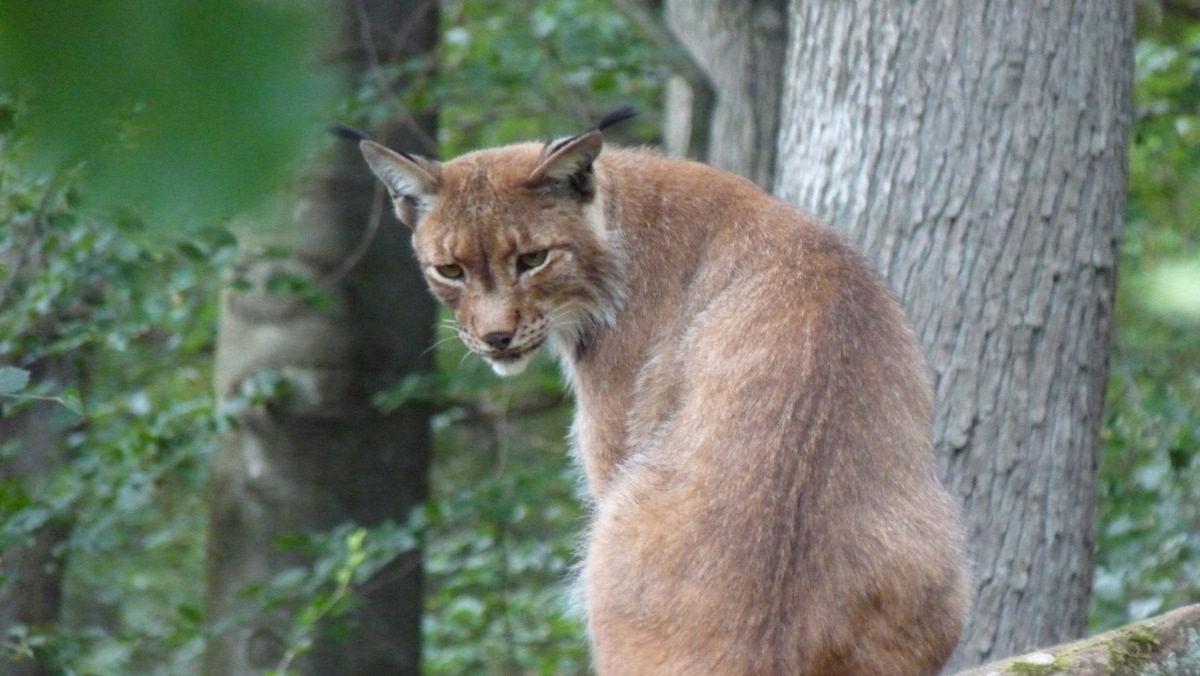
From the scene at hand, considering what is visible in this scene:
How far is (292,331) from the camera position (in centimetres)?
796

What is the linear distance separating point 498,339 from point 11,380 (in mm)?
1506

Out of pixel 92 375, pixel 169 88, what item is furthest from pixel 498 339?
pixel 92 375

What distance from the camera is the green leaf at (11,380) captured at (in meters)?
3.03

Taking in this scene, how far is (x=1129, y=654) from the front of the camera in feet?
10.4

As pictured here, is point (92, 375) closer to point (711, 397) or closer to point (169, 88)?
point (711, 397)

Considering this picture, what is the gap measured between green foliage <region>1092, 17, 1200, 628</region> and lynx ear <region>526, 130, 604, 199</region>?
1860 millimetres

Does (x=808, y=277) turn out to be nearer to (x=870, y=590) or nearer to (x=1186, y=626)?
(x=870, y=590)

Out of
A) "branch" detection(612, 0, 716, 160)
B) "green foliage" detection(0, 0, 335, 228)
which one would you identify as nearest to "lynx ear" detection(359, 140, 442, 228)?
"branch" detection(612, 0, 716, 160)

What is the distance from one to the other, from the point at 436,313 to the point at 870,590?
18.2 feet

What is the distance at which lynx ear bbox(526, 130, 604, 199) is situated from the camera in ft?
→ 14.1

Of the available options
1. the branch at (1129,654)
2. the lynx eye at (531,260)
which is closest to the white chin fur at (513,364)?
the lynx eye at (531,260)

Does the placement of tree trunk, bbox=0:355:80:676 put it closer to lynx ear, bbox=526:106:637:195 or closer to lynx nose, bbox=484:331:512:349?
lynx nose, bbox=484:331:512:349

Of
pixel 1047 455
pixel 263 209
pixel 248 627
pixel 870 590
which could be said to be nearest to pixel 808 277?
pixel 870 590

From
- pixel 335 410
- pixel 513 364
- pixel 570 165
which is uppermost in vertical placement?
pixel 570 165
